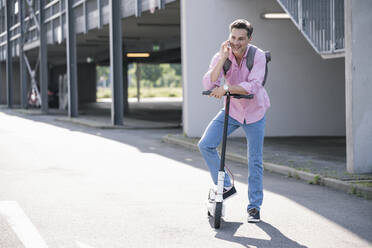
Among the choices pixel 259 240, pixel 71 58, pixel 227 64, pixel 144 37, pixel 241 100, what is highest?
pixel 144 37

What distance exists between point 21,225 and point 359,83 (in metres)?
4.90

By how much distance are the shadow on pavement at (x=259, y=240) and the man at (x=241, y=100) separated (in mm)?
196

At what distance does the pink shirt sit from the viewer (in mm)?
5867

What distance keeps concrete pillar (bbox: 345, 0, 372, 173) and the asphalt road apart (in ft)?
2.95

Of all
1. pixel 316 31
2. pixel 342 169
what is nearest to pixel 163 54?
pixel 316 31

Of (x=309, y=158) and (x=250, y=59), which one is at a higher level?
(x=250, y=59)

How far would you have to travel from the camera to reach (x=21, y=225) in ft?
19.0

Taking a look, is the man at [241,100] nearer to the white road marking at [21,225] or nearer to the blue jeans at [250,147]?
the blue jeans at [250,147]

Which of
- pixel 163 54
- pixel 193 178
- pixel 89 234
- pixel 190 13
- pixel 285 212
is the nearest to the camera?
pixel 89 234

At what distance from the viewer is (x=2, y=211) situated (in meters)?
6.42

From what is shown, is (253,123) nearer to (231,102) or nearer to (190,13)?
(231,102)

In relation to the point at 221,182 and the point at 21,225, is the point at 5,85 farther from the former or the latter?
the point at 221,182

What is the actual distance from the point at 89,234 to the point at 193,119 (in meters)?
9.67

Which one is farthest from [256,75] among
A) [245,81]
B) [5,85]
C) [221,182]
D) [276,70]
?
[5,85]
